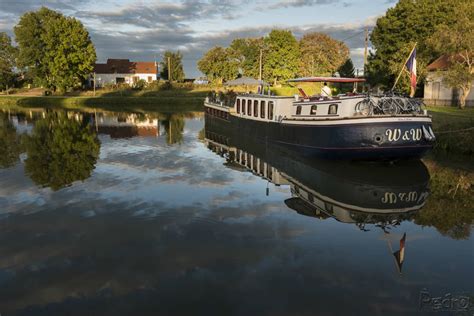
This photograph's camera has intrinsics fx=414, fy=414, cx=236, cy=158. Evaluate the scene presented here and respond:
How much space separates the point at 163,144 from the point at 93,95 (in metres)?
57.1

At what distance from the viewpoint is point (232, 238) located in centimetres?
1160

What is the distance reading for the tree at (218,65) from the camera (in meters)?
99.5

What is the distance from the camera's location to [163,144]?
96.2ft

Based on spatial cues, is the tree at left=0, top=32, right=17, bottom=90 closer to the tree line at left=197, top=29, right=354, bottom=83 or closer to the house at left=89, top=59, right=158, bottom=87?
the house at left=89, top=59, right=158, bottom=87

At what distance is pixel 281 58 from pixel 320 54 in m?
15.5

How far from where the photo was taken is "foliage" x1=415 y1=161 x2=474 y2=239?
12968 mm

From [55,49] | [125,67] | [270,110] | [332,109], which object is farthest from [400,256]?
[125,67]

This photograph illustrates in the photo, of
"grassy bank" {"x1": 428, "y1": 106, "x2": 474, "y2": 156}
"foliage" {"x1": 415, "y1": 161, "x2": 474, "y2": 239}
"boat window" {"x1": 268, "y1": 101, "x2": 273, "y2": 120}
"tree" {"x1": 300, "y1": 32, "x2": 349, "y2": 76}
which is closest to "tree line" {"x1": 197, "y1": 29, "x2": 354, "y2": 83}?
"tree" {"x1": 300, "y1": 32, "x2": 349, "y2": 76}

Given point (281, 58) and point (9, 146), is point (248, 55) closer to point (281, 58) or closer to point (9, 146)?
point (281, 58)

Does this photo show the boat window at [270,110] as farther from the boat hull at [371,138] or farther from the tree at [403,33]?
the tree at [403,33]

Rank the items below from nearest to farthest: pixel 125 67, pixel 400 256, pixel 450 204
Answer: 1. pixel 400 256
2. pixel 450 204
3. pixel 125 67

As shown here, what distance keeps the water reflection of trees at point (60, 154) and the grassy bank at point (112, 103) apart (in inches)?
1232

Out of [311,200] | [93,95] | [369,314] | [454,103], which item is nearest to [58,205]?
[311,200]

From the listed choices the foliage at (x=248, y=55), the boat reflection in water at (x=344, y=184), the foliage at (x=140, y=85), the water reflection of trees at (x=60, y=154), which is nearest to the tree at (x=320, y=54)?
the foliage at (x=248, y=55)
